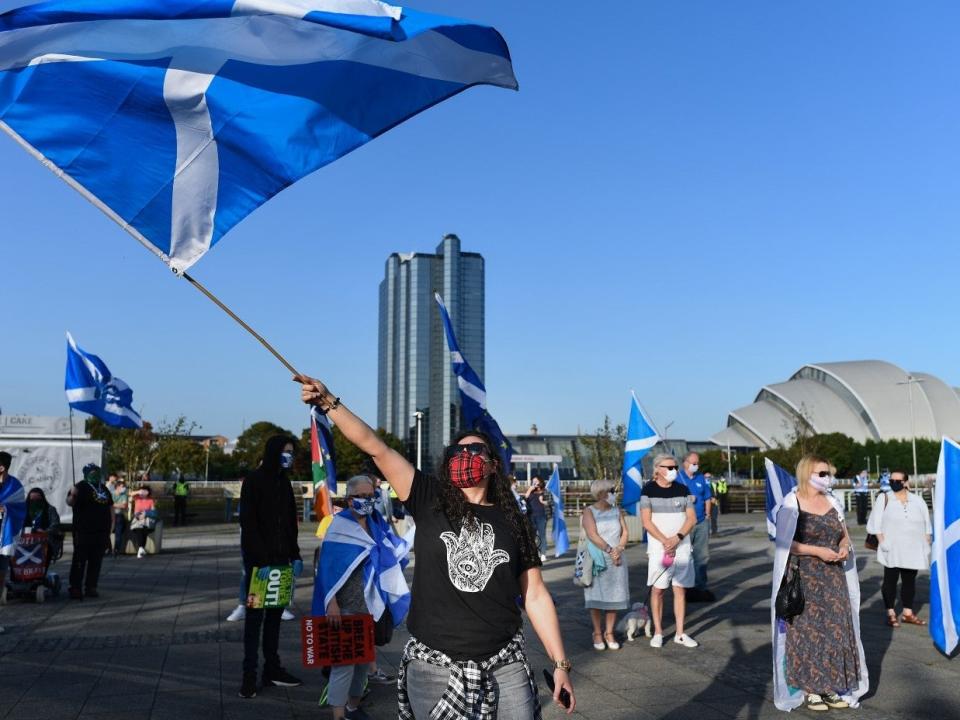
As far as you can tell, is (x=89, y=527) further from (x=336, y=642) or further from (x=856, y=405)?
(x=856, y=405)

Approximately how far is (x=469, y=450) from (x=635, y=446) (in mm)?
9576

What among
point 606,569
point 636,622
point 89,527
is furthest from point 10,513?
point 636,622

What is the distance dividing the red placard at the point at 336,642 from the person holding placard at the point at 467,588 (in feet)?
8.10

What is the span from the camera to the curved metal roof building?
101m

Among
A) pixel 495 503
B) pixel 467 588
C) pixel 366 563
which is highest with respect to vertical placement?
pixel 495 503

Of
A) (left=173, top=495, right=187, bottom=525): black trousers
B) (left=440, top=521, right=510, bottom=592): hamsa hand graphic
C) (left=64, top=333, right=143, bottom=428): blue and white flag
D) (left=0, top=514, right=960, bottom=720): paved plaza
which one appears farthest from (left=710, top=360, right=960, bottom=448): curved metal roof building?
(left=440, top=521, right=510, bottom=592): hamsa hand graphic

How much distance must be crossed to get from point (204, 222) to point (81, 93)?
907 millimetres

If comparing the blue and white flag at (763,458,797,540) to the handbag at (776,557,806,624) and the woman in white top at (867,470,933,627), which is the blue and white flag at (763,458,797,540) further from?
the woman in white top at (867,470,933,627)

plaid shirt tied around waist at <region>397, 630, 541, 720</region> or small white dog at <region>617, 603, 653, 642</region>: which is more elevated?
plaid shirt tied around waist at <region>397, 630, 541, 720</region>

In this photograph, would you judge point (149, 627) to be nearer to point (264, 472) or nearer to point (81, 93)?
point (264, 472)

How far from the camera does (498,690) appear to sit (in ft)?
11.5

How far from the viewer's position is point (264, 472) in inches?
292

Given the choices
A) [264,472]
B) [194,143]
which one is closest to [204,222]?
[194,143]

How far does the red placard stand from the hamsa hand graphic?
2700mm
